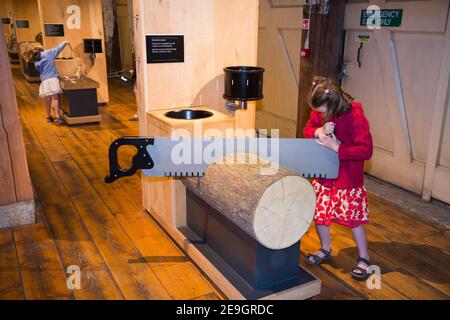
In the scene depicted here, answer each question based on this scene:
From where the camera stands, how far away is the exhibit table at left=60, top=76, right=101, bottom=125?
20.7 ft

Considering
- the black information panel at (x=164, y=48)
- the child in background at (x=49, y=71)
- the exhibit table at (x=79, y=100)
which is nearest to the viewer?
the black information panel at (x=164, y=48)

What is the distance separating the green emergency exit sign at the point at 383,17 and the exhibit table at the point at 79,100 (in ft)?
Answer: 13.2

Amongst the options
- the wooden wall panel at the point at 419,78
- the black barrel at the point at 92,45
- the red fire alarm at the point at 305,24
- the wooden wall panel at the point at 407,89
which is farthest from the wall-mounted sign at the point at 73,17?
the wooden wall panel at the point at 419,78

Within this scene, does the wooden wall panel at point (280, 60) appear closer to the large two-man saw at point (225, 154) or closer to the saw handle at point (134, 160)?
the large two-man saw at point (225, 154)

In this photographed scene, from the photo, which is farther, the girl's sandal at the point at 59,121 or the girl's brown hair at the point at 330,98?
the girl's sandal at the point at 59,121

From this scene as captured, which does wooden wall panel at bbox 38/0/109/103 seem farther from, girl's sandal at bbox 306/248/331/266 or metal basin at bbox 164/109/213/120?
girl's sandal at bbox 306/248/331/266

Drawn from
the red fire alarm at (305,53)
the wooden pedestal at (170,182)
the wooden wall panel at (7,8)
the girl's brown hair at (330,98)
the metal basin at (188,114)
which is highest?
the wooden wall panel at (7,8)

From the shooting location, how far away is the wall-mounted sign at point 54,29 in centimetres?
736

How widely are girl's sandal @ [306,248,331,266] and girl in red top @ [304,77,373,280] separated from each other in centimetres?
21

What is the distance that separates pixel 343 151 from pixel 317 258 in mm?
878

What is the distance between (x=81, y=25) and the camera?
7.55 m

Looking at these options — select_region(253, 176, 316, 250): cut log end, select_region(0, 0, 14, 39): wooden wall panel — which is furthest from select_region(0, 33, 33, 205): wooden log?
select_region(0, 0, 14, 39): wooden wall panel

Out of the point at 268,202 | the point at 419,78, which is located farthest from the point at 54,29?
the point at 268,202

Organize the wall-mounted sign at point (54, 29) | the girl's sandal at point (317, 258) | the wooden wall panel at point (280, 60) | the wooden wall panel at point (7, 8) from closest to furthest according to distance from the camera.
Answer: the girl's sandal at point (317, 258)
the wooden wall panel at point (280, 60)
the wall-mounted sign at point (54, 29)
the wooden wall panel at point (7, 8)
